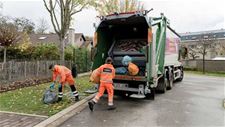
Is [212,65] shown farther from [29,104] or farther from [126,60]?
[29,104]

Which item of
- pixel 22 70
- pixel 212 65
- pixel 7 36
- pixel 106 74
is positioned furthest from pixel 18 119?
pixel 212 65

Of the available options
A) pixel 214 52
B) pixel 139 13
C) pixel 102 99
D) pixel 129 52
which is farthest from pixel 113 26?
pixel 214 52

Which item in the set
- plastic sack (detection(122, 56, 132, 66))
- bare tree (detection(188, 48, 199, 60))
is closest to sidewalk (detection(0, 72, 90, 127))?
plastic sack (detection(122, 56, 132, 66))

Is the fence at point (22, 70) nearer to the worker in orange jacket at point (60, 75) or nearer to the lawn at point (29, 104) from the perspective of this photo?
the lawn at point (29, 104)

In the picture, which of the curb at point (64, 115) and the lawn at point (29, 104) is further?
the lawn at point (29, 104)

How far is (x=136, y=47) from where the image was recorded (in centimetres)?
1098

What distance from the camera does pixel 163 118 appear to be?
7.35 meters

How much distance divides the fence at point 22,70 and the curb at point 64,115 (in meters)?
4.99

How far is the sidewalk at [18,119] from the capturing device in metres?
6.35

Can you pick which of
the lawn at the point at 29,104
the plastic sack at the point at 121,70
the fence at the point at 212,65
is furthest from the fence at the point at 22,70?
the fence at the point at 212,65

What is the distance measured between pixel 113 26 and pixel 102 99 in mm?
2984

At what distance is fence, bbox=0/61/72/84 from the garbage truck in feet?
14.7

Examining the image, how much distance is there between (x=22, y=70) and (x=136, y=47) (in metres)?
5.99

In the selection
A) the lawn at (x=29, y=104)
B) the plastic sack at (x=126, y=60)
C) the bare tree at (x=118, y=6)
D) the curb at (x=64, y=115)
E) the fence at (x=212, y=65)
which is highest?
the bare tree at (x=118, y=6)
